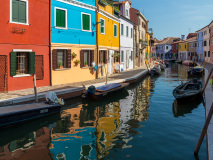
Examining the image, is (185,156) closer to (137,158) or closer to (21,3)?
(137,158)

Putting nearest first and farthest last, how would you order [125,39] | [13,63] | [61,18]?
[13,63] < [61,18] < [125,39]

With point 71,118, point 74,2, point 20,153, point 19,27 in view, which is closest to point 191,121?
point 71,118

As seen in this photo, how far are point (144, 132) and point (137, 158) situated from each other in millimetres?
2144

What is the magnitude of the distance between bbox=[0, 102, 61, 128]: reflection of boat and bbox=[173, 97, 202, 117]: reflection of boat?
6.10 m

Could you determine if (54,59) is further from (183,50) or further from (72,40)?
(183,50)

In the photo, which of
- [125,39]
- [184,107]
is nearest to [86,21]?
[184,107]

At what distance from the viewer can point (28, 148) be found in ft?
22.6

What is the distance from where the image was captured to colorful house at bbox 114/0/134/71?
28.2 m

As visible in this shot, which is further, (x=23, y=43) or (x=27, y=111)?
(x=23, y=43)

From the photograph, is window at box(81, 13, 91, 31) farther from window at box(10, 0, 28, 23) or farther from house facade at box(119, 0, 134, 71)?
house facade at box(119, 0, 134, 71)

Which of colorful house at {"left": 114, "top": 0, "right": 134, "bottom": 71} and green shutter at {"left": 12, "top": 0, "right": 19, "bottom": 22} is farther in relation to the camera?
colorful house at {"left": 114, "top": 0, "right": 134, "bottom": 71}

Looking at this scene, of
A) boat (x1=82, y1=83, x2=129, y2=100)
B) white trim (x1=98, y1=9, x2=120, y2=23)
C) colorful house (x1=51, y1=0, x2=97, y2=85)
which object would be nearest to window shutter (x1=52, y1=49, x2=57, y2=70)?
colorful house (x1=51, y1=0, x2=97, y2=85)

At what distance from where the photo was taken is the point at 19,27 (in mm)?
13586

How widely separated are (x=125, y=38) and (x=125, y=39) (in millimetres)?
141
